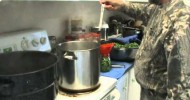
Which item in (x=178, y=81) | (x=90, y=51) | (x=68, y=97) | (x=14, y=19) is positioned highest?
(x=14, y=19)

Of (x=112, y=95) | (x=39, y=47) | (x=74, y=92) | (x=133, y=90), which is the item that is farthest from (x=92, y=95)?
(x=133, y=90)

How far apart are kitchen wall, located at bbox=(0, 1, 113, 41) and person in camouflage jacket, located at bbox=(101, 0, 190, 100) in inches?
31.3

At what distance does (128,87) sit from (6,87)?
1.46 meters

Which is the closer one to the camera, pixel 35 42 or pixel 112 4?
pixel 35 42

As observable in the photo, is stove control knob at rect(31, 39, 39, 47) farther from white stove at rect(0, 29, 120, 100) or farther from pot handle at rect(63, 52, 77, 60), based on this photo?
pot handle at rect(63, 52, 77, 60)

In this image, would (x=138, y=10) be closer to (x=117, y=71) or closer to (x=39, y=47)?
(x=117, y=71)

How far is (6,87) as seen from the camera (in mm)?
805

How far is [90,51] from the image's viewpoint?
1.31 meters

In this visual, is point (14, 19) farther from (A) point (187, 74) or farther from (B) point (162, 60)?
(A) point (187, 74)

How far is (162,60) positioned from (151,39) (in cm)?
13

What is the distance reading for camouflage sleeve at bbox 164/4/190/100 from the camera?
1064mm

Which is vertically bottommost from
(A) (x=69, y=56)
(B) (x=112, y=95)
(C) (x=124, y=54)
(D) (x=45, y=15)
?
(B) (x=112, y=95)

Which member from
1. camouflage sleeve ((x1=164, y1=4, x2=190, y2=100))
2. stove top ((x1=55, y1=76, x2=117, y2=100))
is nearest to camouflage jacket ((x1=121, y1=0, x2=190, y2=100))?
camouflage sleeve ((x1=164, y1=4, x2=190, y2=100))

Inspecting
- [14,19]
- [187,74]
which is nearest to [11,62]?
[14,19]
